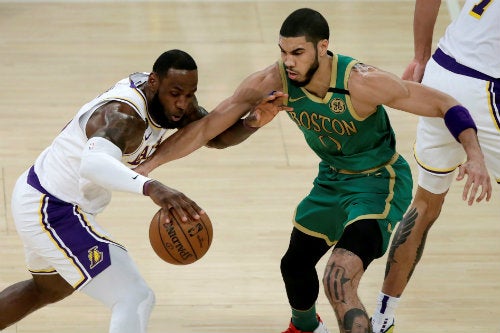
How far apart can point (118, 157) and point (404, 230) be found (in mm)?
1681

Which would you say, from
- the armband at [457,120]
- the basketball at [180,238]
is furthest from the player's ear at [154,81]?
the armband at [457,120]

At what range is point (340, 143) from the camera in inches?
191

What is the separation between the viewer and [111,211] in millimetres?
6789

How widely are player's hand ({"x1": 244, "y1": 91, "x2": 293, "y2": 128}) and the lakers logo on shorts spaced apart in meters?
0.97

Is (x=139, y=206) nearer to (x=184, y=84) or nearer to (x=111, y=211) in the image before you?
(x=111, y=211)

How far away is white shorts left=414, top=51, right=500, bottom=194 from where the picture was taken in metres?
4.79

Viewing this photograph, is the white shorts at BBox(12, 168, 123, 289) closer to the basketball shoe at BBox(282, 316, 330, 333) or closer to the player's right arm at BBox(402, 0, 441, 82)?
the basketball shoe at BBox(282, 316, 330, 333)

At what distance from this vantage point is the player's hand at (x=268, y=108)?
4703mm

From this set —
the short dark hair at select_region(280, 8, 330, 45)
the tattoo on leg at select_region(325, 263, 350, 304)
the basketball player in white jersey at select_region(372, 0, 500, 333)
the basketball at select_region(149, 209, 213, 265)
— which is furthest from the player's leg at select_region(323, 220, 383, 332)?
the short dark hair at select_region(280, 8, 330, 45)

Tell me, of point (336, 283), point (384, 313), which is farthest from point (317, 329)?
point (336, 283)

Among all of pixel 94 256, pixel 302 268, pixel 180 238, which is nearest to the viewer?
pixel 180 238

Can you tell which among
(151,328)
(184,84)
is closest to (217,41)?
(151,328)

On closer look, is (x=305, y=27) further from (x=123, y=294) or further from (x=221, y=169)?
(x=221, y=169)

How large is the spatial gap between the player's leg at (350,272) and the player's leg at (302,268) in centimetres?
38
